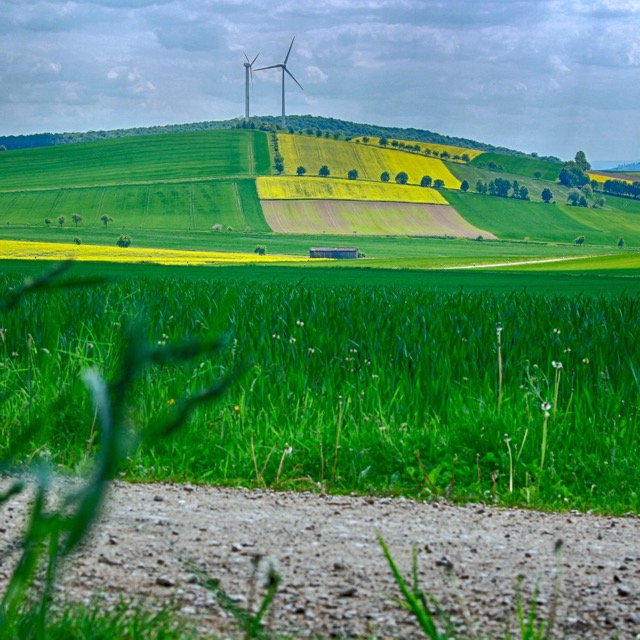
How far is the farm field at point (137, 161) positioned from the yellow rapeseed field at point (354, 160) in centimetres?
546

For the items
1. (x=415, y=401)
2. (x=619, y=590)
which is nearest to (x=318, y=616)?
(x=619, y=590)

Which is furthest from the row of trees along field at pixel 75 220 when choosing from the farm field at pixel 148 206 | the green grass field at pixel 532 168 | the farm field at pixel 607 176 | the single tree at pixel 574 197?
the farm field at pixel 607 176

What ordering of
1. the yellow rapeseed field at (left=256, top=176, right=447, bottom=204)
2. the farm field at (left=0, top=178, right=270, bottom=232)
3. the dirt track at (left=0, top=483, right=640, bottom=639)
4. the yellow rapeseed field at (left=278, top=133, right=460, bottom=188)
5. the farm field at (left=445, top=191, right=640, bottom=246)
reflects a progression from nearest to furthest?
the dirt track at (left=0, top=483, right=640, bottom=639) → the farm field at (left=0, top=178, right=270, bottom=232) → the farm field at (left=445, top=191, right=640, bottom=246) → the yellow rapeseed field at (left=256, top=176, right=447, bottom=204) → the yellow rapeseed field at (left=278, top=133, right=460, bottom=188)

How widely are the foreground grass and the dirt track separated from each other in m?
0.65

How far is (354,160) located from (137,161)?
4116 centimetres

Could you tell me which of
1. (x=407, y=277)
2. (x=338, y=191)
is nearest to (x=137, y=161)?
(x=338, y=191)

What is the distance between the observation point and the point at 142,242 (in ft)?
335

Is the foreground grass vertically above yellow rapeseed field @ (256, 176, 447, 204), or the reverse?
yellow rapeseed field @ (256, 176, 447, 204)

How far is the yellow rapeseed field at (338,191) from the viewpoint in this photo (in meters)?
148

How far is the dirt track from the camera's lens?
352cm

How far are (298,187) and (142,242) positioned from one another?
173 feet

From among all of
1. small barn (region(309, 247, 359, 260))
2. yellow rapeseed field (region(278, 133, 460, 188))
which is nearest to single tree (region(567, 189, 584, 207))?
yellow rapeseed field (region(278, 133, 460, 188))

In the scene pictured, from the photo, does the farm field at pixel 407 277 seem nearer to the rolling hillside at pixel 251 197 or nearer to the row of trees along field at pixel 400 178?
the rolling hillside at pixel 251 197

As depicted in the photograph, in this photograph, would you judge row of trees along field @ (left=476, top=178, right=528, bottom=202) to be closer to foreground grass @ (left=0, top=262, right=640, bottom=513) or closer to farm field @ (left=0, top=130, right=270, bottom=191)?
farm field @ (left=0, top=130, right=270, bottom=191)
